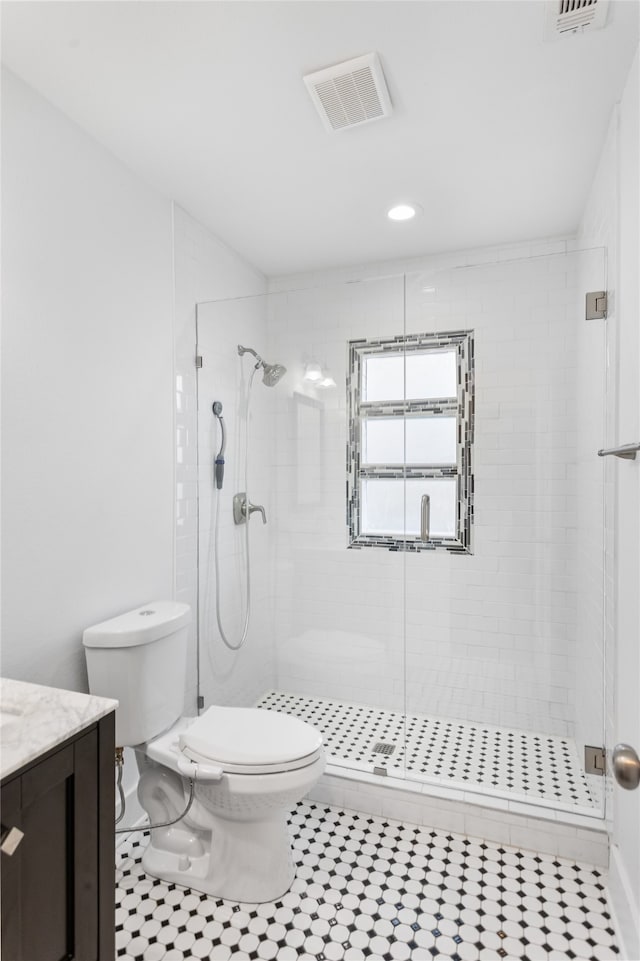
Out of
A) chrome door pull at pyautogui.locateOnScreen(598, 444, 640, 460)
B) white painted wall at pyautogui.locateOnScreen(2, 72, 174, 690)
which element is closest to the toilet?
white painted wall at pyautogui.locateOnScreen(2, 72, 174, 690)

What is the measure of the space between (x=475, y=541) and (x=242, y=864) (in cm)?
154

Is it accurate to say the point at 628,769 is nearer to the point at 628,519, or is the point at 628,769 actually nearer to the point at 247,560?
the point at 628,519

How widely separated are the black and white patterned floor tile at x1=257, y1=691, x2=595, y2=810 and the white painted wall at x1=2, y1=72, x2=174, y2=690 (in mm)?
1022

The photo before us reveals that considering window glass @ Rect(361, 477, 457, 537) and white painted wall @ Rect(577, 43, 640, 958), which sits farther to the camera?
window glass @ Rect(361, 477, 457, 537)

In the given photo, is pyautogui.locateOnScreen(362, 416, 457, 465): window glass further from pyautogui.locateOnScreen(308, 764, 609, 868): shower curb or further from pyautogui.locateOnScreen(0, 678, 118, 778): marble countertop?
pyautogui.locateOnScreen(0, 678, 118, 778): marble countertop

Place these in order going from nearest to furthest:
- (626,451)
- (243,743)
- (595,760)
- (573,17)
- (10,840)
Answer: (10,840) < (626,451) < (573,17) < (243,743) < (595,760)

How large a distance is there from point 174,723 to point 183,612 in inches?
15.5

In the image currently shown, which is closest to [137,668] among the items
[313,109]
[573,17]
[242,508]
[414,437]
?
[242,508]

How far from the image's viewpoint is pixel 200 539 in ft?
7.88

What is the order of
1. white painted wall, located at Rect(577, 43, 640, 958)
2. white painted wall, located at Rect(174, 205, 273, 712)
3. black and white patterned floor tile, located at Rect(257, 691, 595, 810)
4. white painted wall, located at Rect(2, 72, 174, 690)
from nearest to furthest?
white painted wall, located at Rect(577, 43, 640, 958), white painted wall, located at Rect(2, 72, 174, 690), black and white patterned floor tile, located at Rect(257, 691, 595, 810), white painted wall, located at Rect(174, 205, 273, 712)

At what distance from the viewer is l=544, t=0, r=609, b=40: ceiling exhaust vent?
129 centimetres

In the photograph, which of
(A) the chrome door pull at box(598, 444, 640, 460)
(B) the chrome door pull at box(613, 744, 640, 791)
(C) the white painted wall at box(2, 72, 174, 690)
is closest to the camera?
(B) the chrome door pull at box(613, 744, 640, 791)

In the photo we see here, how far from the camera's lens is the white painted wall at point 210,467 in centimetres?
232

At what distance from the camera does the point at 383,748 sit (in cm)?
226
